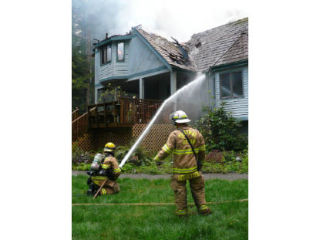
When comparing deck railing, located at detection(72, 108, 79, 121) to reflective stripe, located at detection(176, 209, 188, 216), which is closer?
reflective stripe, located at detection(176, 209, 188, 216)

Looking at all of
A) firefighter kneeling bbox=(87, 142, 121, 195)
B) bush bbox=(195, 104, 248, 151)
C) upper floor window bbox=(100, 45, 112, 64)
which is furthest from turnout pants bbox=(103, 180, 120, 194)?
upper floor window bbox=(100, 45, 112, 64)

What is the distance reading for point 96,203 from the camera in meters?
4.02

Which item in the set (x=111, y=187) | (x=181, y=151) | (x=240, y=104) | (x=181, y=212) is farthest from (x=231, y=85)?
(x=111, y=187)

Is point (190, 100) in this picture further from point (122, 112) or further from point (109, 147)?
point (109, 147)

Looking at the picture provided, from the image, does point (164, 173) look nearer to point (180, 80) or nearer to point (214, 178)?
point (214, 178)

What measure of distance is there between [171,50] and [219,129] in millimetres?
2152

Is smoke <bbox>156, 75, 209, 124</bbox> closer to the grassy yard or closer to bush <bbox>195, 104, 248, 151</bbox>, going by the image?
bush <bbox>195, 104, 248, 151</bbox>

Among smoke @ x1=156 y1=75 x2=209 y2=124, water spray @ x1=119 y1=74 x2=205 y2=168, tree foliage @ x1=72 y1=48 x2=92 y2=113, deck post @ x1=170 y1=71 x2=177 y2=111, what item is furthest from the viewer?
deck post @ x1=170 y1=71 x2=177 y2=111

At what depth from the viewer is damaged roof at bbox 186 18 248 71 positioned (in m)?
3.74

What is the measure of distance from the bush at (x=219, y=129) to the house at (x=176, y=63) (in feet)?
0.48

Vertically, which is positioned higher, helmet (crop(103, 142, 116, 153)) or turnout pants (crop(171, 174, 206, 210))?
helmet (crop(103, 142, 116, 153))

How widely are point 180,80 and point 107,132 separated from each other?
5.85 feet

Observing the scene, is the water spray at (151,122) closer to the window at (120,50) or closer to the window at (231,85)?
the window at (231,85)

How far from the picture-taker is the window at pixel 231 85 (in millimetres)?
3837
